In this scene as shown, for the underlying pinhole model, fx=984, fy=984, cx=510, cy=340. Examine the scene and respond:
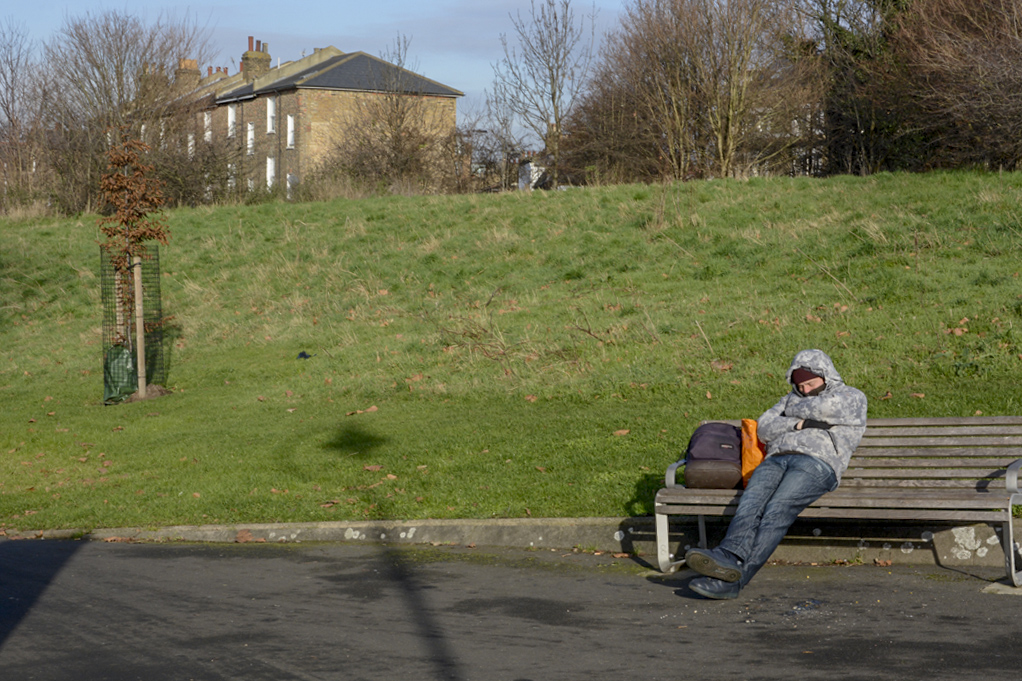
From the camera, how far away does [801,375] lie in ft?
23.2

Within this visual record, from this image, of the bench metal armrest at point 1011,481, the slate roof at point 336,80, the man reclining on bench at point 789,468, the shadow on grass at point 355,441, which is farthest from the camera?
the slate roof at point 336,80

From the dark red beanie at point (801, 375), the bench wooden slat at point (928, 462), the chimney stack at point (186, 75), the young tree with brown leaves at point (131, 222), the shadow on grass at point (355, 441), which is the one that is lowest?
the shadow on grass at point (355, 441)

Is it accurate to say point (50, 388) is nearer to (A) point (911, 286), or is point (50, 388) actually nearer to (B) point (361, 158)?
(A) point (911, 286)

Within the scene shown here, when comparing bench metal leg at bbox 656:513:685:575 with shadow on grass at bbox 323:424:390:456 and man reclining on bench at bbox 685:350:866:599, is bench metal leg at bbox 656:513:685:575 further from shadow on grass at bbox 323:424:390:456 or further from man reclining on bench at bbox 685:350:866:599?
shadow on grass at bbox 323:424:390:456

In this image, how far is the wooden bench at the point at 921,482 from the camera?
5918 mm

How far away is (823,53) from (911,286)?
20197 mm

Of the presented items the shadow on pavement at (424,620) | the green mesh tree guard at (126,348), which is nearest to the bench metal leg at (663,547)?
the shadow on pavement at (424,620)

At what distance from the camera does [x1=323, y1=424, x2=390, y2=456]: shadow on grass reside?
1134cm

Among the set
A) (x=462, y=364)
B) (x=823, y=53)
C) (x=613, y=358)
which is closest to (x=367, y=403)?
(x=462, y=364)

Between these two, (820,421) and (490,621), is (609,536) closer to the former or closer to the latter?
(820,421)

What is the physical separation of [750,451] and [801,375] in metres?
0.66

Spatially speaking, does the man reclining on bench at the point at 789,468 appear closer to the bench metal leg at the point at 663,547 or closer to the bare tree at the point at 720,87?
the bench metal leg at the point at 663,547

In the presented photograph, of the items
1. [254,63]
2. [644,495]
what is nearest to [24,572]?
[644,495]

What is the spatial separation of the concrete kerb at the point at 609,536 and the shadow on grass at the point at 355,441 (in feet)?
8.79
